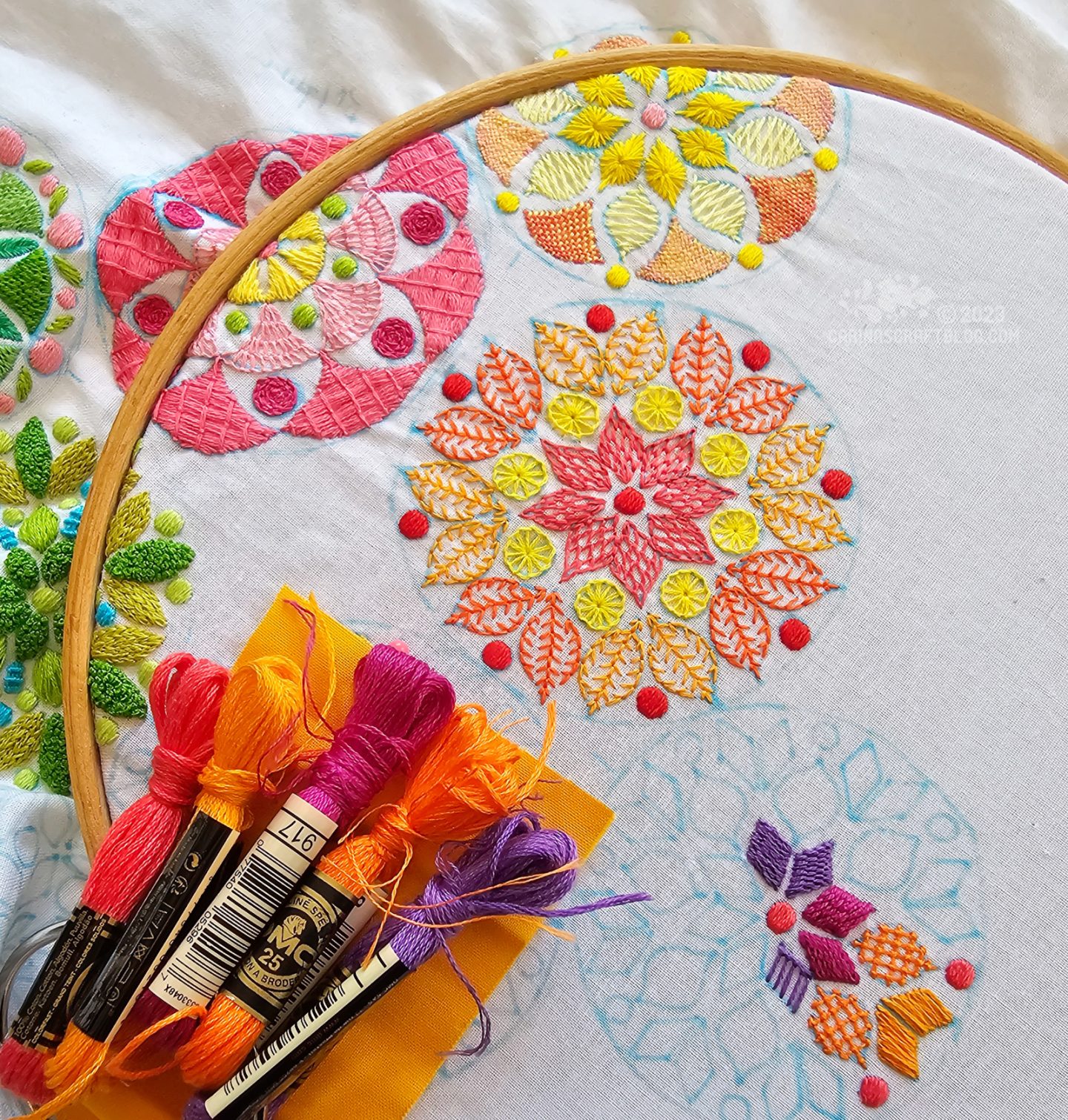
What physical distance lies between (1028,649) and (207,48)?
1.02 m

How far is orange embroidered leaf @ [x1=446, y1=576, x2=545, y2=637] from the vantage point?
878 millimetres

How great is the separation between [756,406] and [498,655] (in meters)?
0.32

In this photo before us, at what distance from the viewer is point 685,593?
0.88m

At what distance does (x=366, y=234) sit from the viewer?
3.05ft

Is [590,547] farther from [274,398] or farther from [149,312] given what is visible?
[149,312]

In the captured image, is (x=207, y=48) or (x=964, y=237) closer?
(x=964, y=237)

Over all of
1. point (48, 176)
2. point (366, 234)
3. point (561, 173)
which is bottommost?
point (48, 176)

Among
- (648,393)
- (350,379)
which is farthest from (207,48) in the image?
(648,393)

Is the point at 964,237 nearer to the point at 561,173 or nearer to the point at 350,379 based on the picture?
the point at 561,173

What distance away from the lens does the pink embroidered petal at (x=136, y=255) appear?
1.02m

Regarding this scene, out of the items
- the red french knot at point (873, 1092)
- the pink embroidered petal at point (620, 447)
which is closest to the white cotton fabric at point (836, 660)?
the red french knot at point (873, 1092)

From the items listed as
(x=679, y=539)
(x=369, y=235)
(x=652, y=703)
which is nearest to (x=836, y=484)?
(x=679, y=539)

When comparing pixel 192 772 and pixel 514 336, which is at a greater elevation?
pixel 514 336

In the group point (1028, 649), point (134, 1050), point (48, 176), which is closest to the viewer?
point (134, 1050)
